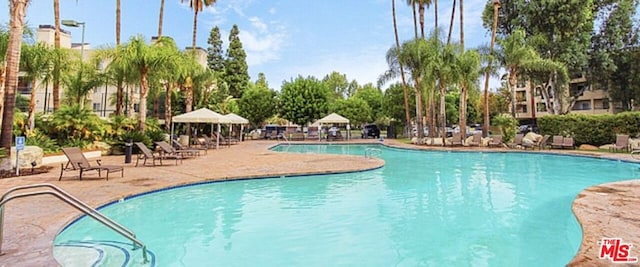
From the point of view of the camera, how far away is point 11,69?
9.83 metres

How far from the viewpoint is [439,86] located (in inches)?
911

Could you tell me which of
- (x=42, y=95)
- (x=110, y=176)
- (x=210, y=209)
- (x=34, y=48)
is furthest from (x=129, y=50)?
(x=42, y=95)

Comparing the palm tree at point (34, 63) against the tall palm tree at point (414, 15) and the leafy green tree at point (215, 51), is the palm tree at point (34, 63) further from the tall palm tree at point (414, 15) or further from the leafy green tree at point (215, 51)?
the leafy green tree at point (215, 51)

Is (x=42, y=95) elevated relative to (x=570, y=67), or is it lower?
lower

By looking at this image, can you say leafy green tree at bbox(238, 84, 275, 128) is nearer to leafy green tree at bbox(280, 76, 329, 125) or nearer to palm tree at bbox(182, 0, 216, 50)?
leafy green tree at bbox(280, 76, 329, 125)

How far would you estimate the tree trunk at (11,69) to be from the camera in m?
9.66

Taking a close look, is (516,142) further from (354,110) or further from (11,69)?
(11,69)

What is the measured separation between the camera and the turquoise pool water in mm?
4805

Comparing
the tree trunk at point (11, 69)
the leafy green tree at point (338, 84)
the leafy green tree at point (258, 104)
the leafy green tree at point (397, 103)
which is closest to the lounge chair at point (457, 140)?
the leafy green tree at point (397, 103)

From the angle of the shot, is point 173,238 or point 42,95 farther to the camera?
point 42,95

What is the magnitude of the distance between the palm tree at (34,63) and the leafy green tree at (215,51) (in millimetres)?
35806

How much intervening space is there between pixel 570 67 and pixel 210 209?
33.6 metres

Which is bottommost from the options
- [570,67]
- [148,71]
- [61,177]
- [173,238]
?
[173,238]

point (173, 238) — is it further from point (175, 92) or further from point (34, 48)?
point (175, 92)
